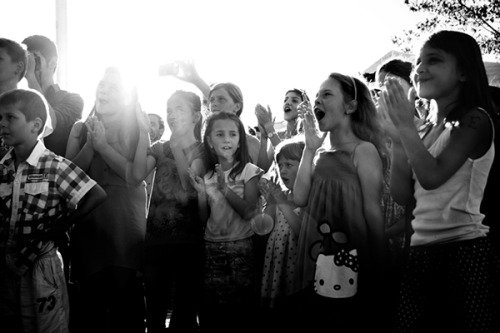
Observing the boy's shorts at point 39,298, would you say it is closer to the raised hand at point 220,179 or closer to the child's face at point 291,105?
the raised hand at point 220,179

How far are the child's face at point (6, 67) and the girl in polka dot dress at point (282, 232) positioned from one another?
5.97ft

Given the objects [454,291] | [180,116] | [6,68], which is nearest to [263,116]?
[180,116]

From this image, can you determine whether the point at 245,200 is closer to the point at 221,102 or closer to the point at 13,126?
the point at 221,102

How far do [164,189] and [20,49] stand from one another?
4.43 ft

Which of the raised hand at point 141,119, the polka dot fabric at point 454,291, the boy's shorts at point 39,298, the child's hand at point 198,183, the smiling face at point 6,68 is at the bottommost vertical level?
the boy's shorts at point 39,298

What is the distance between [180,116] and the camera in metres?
3.58

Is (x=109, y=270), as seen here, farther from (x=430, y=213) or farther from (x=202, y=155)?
(x=430, y=213)

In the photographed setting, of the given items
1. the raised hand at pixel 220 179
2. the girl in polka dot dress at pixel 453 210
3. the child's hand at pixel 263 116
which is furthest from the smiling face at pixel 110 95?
the girl in polka dot dress at pixel 453 210

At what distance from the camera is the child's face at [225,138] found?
331 cm

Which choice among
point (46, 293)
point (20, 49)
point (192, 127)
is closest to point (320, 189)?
point (192, 127)

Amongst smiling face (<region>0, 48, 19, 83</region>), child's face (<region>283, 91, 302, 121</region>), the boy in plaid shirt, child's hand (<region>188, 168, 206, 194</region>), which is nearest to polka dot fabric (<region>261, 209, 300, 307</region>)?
child's hand (<region>188, 168, 206, 194</region>)

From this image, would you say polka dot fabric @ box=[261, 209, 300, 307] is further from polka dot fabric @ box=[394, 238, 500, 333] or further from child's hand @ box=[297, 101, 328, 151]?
polka dot fabric @ box=[394, 238, 500, 333]

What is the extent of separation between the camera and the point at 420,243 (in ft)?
6.83

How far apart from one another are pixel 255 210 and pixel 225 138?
53cm
